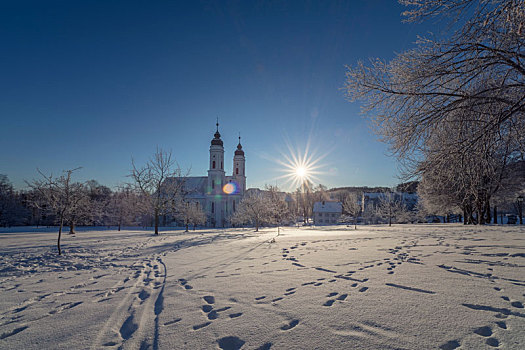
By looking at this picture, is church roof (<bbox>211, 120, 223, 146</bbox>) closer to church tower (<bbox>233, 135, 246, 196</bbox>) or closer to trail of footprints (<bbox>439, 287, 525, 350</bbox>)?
church tower (<bbox>233, 135, 246, 196</bbox>)

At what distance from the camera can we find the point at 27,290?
4414mm

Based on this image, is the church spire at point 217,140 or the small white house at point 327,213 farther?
the small white house at point 327,213

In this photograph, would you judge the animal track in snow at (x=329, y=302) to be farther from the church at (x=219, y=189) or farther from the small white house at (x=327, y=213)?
the small white house at (x=327, y=213)

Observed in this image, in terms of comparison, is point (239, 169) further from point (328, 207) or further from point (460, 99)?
point (460, 99)

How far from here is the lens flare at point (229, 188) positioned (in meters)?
53.4

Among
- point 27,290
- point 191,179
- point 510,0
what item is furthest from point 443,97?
point 191,179

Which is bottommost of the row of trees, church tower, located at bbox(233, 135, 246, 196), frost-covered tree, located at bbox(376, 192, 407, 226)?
frost-covered tree, located at bbox(376, 192, 407, 226)

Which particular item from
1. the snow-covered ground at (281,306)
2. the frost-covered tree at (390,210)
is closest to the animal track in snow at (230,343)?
the snow-covered ground at (281,306)

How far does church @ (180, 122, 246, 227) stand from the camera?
5153 cm

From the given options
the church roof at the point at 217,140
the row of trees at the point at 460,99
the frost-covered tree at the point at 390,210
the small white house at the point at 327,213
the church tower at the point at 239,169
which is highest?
the church roof at the point at 217,140

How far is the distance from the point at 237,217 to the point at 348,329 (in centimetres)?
3242

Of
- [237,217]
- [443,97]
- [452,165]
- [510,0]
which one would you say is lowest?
[237,217]

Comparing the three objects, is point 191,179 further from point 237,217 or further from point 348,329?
point 348,329

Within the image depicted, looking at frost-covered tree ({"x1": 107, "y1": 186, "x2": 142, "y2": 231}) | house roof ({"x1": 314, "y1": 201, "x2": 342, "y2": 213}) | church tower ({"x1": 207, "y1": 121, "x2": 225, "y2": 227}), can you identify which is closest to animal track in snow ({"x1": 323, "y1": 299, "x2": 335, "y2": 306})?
frost-covered tree ({"x1": 107, "y1": 186, "x2": 142, "y2": 231})
